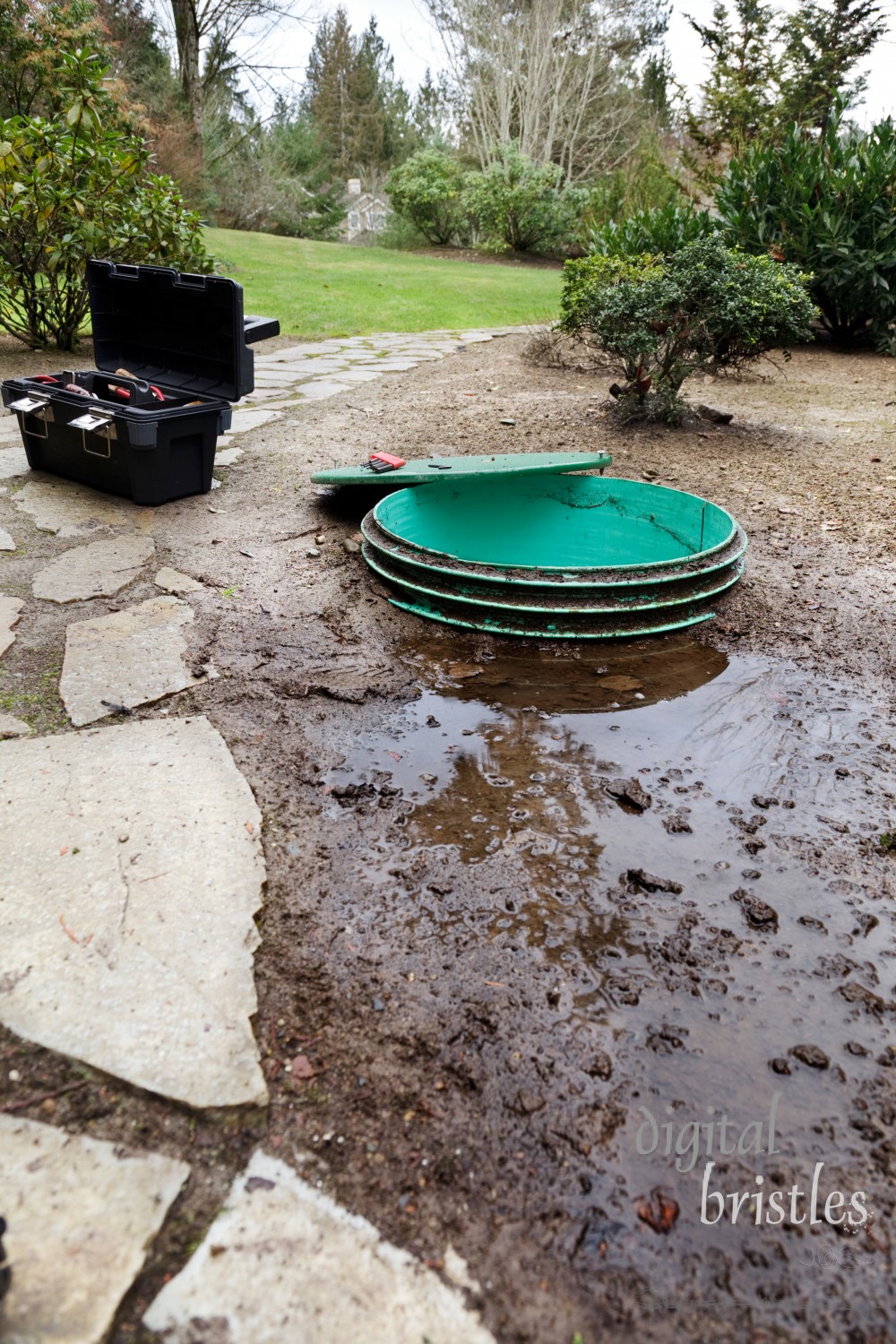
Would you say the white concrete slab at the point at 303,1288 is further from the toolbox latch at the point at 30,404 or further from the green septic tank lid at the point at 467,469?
the toolbox latch at the point at 30,404

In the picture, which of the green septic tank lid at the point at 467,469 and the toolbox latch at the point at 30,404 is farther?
the toolbox latch at the point at 30,404

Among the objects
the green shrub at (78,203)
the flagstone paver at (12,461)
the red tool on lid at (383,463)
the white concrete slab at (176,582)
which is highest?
the green shrub at (78,203)

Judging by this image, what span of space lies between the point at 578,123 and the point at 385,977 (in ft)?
75.4

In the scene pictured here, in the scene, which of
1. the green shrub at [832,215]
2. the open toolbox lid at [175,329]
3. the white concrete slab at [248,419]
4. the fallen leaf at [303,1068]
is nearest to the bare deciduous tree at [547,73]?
the green shrub at [832,215]

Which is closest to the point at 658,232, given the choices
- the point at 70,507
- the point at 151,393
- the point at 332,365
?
the point at 332,365

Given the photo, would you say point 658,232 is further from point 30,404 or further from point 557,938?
point 557,938

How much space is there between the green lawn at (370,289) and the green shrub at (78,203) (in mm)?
2575

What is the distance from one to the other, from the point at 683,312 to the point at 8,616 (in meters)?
4.00

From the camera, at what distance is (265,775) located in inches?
82.9

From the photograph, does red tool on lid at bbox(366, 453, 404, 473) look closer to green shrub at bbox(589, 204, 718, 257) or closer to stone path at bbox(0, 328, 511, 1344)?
stone path at bbox(0, 328, 511, 1344)

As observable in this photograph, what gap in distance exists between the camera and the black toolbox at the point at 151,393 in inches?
140

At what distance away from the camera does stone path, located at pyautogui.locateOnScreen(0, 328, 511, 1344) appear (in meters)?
1.05

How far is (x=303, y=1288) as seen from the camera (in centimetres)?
107

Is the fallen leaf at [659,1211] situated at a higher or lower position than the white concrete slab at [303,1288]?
lower
